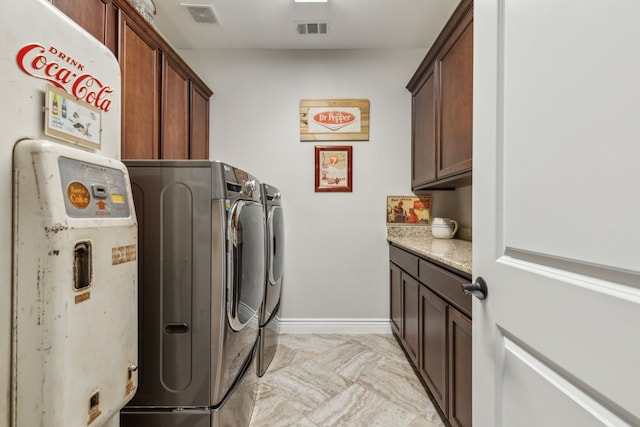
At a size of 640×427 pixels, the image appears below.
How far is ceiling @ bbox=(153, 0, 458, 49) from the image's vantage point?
7.13ft

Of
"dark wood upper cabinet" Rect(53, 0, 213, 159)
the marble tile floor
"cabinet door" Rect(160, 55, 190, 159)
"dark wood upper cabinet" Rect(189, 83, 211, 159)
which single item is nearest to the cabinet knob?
the marble tile floor

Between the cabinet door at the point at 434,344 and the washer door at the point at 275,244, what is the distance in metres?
1.01

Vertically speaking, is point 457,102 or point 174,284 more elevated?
point 457,102

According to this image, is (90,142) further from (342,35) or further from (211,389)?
(342,35)

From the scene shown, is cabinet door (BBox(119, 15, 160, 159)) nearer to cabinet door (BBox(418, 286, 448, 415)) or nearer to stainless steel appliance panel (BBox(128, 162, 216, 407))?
stainless steel appliance panel (BBox(128, 162, 216, 407))

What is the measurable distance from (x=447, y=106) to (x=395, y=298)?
1551 mm

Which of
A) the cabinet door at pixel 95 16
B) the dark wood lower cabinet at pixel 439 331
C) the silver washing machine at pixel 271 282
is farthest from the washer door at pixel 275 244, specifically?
the cabinet door at pixel 95 16

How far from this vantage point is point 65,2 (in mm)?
1245

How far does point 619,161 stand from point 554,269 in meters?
0.23

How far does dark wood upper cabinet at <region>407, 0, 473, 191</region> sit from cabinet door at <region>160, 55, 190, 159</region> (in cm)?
182

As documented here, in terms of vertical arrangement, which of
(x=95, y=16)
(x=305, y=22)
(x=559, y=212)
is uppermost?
(x=305, y=22)

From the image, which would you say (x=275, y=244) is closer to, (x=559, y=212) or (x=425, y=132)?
(x=425, y=132)

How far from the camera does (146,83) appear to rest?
5.99 ft

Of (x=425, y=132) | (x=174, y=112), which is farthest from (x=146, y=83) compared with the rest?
(x=425, y=132)
